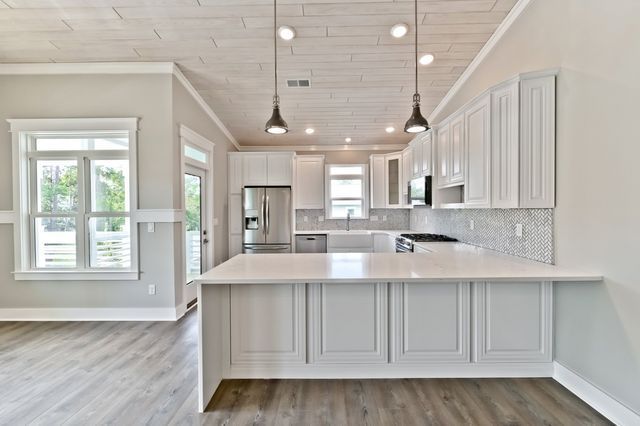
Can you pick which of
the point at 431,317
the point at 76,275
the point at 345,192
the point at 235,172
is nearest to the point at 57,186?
the point at 76,275

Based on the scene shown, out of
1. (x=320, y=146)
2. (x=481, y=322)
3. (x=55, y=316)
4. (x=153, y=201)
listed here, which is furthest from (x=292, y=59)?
(x=55, y=316)

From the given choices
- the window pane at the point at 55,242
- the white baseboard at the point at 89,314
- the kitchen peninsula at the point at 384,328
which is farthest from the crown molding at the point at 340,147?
the kitchen peninsula at the point at 384,328

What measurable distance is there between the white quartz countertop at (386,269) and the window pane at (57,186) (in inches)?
96.0

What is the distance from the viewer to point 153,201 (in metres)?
3.48

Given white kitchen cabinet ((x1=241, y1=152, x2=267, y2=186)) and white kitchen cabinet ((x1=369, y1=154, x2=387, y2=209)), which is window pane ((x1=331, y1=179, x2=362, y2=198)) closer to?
white kitchen cabinet ((x1=369, y1=154, x2=387, y2=209))

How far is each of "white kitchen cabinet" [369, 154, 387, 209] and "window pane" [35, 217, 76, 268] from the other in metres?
4.56

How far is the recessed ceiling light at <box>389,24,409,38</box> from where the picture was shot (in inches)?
114

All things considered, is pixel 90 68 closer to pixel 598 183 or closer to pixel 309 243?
pixel 309 243

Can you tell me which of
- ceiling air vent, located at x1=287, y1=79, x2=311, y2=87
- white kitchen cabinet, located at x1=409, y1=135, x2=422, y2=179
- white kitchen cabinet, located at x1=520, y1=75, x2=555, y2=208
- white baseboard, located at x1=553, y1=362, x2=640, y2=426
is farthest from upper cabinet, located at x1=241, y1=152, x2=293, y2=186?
white baseboard, located at x1=553, y1=362, x2=640, y2=426

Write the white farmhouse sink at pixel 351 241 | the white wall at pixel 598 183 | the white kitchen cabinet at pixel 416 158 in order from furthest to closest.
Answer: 1. the white farmhouse sink at pixel 351 241
2. the white kitchen cabinet at pixel 416 158
3. the white wall at pixel 598 183

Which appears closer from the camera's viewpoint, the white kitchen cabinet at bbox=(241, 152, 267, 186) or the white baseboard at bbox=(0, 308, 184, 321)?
the white baseboard at bbox=(0, 308, 184, 321)

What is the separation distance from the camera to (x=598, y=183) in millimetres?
1902

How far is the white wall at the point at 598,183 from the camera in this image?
67.2 inches

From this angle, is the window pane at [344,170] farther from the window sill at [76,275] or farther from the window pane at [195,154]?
the window sill at [76,275]
